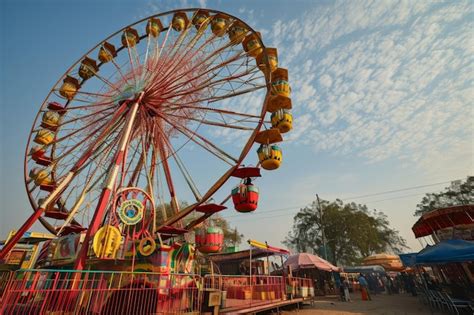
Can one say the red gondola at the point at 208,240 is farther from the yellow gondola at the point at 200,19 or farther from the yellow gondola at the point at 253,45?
the yellow gondola at the point at 200,19

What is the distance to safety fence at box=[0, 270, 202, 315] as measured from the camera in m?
5.30

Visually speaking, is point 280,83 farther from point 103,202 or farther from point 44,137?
point 44,137

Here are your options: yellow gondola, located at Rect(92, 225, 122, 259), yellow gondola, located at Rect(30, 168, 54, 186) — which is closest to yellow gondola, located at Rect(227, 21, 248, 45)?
yellow gondola, located at Rect(92, 225, 122, 259)

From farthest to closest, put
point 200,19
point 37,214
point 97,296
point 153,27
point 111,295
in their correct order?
point 153,27, point 200,19, point 37,214, point 111,295, point 97,296

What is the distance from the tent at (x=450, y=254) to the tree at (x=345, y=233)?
2141 cm

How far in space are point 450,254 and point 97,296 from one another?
1227 cm

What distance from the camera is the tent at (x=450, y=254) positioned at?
32.8ft

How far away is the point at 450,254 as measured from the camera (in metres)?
10.3

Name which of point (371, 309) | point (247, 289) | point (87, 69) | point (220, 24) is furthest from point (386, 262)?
point (87, 69)

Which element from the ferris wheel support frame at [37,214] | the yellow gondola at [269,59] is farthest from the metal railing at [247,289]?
the yellow gondola at [269,59]

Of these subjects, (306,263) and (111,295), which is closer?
(111,295)

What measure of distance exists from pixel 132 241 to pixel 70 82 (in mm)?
11404

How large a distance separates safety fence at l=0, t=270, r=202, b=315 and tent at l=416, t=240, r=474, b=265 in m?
9.44

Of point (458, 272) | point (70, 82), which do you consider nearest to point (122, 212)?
point (70, 82)
